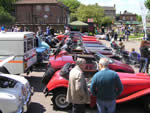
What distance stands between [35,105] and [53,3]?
5022 cm

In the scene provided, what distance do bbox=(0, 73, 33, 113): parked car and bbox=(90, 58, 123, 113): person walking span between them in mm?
1836

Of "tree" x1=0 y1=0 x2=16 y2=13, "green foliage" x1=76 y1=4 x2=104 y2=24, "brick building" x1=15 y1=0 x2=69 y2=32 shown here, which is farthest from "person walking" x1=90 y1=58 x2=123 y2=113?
"tree" x1=0 y1=0 x2=16 y2=13

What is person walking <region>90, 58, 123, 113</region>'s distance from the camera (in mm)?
3926

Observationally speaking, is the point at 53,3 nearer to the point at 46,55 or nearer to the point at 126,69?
the point at 46,55

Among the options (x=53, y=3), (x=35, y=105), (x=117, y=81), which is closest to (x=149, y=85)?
(x=117, y=81)

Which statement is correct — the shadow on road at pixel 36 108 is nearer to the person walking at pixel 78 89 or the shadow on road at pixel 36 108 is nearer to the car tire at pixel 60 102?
the car tire at pixel 60 102

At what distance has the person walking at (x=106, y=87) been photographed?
3926mm

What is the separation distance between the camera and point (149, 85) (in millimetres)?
5961

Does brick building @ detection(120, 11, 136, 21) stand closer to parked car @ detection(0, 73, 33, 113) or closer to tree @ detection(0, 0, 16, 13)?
tree @ detection(0, 0, 16, 13)

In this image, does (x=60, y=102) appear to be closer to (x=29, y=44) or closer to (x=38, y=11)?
(x=29, y=44)

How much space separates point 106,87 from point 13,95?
214cm

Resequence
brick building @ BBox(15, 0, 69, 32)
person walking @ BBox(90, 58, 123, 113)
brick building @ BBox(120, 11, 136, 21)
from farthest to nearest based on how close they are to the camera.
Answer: brick building @ BBox(120, 11, 136, 21)
brick building @ BBox(15, 0, 69, 32)
person walking @ BBox(90, 58, 123, 113)

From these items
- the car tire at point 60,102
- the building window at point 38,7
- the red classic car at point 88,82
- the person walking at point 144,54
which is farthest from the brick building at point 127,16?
the car tire at point 60,102

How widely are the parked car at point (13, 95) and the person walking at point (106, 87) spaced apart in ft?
6.02
